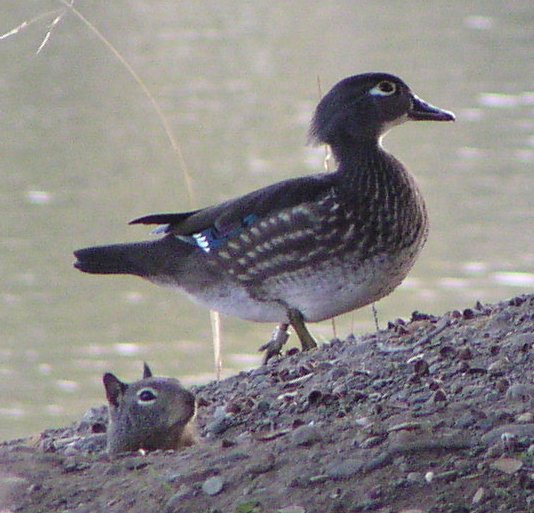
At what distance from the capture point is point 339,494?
4.63 meters

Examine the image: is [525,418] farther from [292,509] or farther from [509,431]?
[292,509]

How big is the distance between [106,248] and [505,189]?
45.5 feet

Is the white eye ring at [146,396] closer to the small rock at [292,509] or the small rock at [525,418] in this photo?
the small rock at [292,509]

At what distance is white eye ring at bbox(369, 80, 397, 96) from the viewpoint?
7961 millimetres

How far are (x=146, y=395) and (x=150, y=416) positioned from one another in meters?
0.11

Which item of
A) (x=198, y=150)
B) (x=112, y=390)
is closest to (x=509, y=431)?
(x=112, y=390)

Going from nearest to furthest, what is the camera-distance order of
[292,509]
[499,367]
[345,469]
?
[292,509], [345,469], [499,367]

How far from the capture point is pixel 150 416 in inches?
238

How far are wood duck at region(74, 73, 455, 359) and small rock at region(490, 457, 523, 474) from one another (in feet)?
8.86

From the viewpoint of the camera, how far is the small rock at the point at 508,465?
15.0 feet

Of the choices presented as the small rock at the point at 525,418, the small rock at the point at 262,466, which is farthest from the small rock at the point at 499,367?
the small rock at the point at 262,466

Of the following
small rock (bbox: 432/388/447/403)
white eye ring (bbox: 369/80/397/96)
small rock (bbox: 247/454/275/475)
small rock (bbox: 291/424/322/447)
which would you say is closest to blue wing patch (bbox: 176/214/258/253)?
white eye ring (bbox: 369/80/397/96)

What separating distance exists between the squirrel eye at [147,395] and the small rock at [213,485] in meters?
1.24

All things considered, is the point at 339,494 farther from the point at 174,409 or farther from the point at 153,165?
the point at 153,165
